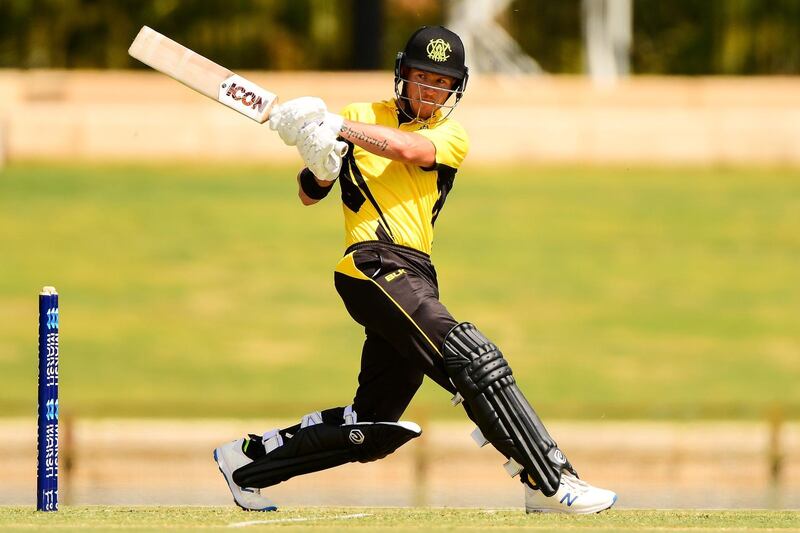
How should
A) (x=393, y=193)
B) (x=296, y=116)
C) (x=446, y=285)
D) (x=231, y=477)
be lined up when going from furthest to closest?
(x=446, y=285) → (x=231, y=477) → (x=393, y=193) → (x=296, y=116)

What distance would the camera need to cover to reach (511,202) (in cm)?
2475

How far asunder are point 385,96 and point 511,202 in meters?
2.55

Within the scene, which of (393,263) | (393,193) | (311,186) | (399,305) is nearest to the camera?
(399,305)

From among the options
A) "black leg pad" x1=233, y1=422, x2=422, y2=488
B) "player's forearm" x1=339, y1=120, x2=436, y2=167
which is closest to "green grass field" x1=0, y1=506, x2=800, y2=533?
"black leg pad" x1=233, y1=422, x2=422, y2=488

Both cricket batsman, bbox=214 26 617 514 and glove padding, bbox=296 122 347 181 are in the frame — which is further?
cricket batsman, bbox=214 26 617 514

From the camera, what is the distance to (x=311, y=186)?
7.32 meters

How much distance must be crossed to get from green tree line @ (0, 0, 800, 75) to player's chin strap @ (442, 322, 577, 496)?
1065 inches

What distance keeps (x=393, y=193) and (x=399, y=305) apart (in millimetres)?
525

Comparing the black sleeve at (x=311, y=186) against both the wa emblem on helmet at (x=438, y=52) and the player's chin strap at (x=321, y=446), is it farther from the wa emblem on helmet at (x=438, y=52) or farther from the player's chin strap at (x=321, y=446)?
the player's chin strap at (x=321, y=446)

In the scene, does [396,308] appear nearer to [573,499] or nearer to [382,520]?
[382,520]

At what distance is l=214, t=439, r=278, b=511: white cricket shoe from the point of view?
24.7ft

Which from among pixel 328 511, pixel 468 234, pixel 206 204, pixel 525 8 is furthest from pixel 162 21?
pixel 328 511

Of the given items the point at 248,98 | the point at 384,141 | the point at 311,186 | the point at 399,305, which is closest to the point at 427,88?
the point at 384,141

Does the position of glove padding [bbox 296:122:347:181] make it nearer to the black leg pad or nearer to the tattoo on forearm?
the tattoo on forearm
